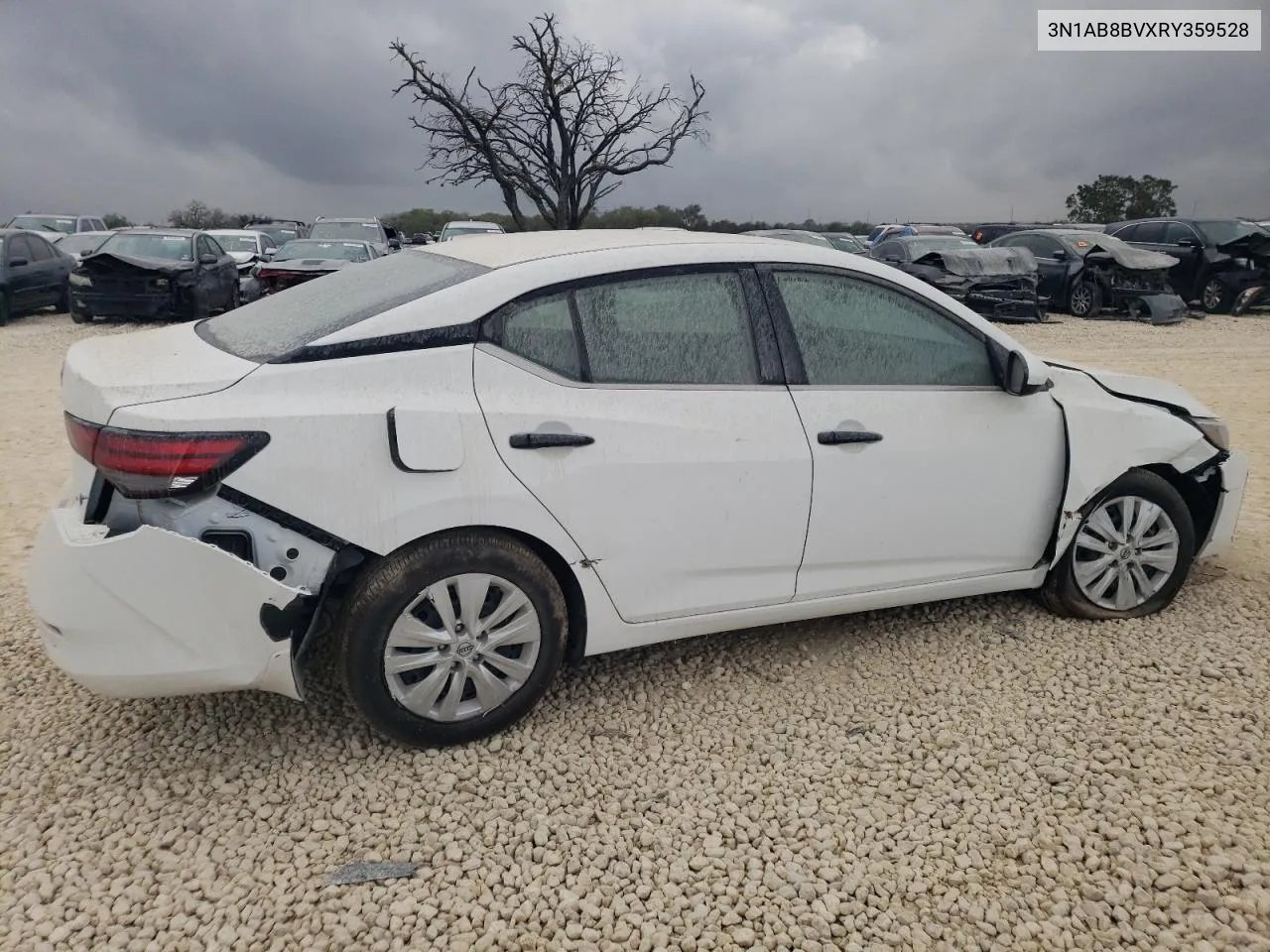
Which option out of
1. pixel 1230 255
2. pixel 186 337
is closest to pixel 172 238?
pixel 186 337

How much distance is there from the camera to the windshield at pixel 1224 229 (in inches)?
675

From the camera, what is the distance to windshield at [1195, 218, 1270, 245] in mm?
17156

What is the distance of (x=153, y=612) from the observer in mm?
2498

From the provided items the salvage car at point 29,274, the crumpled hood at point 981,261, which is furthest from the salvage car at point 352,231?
the crumpled hood at point 981,261

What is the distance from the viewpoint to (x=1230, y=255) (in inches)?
680

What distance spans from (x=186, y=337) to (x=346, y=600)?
115 cm

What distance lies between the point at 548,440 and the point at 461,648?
671 mm

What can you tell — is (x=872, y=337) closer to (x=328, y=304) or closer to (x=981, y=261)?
(x=328, y=304)

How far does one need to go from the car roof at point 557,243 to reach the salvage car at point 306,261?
881 cm

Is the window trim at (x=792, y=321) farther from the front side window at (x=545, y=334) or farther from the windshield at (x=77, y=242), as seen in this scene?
the windshield at (x=77, y=242)

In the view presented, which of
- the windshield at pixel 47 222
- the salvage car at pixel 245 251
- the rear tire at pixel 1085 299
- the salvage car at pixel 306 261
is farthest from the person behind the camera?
the windshield at pixel 47 222

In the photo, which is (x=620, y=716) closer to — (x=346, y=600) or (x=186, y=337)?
(x=346, y=600)

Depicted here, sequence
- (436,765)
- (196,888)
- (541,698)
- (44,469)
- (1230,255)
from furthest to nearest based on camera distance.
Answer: (1230,255) → (44,469) → (541,698) → (436,765) → (196,888)

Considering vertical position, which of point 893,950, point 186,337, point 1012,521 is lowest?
point 893,950
